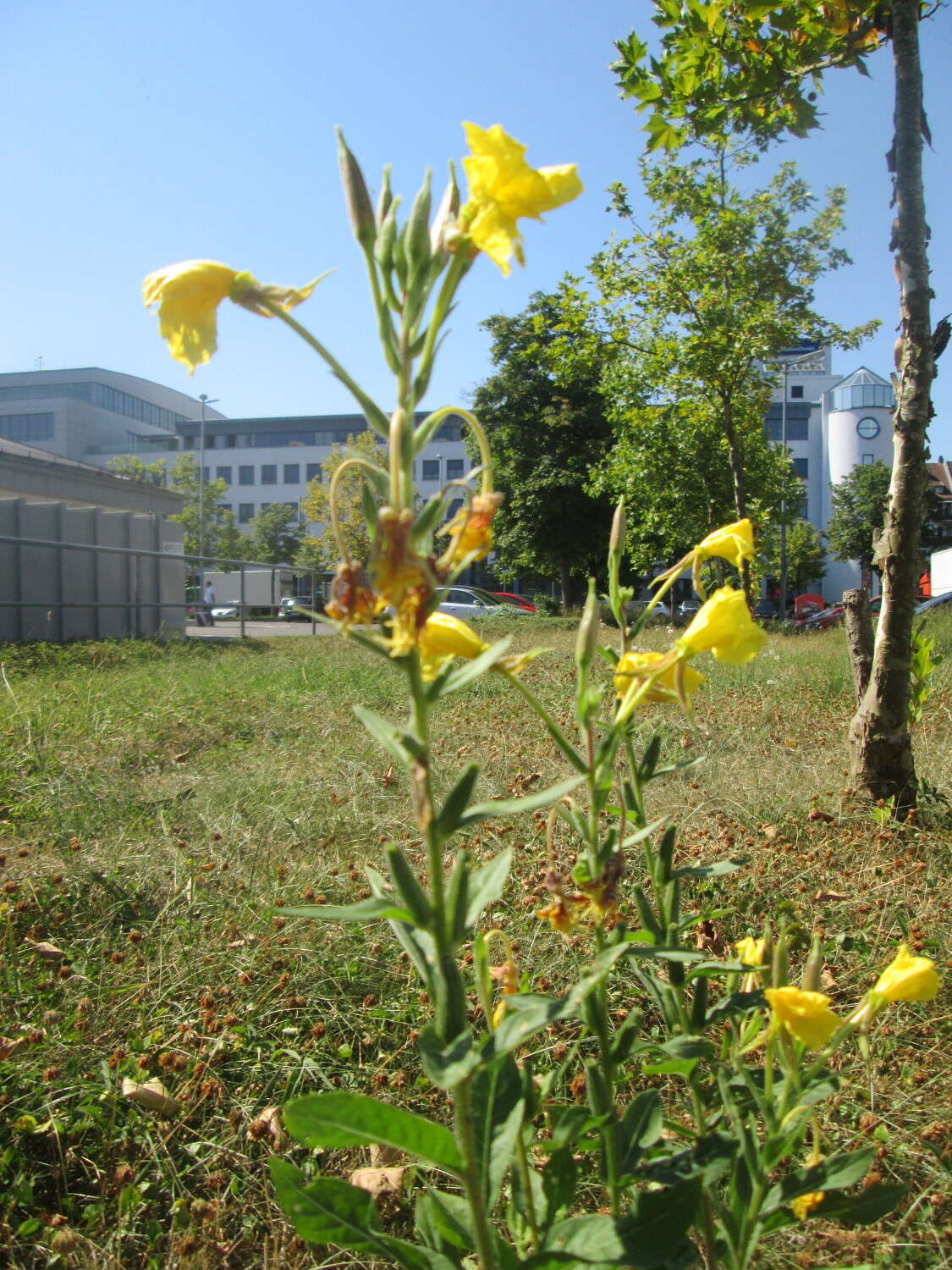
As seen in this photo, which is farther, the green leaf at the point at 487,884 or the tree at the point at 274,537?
the tree at the point at 274,537

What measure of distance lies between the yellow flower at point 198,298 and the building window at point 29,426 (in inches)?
2505

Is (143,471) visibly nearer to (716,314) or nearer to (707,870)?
(716,314)

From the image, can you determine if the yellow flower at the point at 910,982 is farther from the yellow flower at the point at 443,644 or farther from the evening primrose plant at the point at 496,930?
the yellow flower at the point at 443,644

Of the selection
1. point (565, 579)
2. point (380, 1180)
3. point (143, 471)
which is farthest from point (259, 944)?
point (143, 471)

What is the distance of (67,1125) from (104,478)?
1340 centimetres

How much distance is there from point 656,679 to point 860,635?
317cm

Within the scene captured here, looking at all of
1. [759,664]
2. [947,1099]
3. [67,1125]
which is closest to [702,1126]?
[947,1099]

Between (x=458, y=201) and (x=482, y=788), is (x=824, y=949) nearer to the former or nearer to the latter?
(x=482, y=788)

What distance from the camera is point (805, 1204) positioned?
0.95 metres

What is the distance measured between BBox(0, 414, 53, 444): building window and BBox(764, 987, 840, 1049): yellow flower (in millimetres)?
64094

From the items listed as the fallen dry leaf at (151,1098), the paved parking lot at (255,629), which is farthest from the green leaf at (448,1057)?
the paved parking lot at (255,629)

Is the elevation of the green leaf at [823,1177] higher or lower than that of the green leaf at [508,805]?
lower

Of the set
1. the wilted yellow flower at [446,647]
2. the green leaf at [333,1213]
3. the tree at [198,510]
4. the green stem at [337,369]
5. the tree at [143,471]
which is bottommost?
the green leaf at [333,1213]

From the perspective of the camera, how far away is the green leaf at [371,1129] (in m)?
0.81
